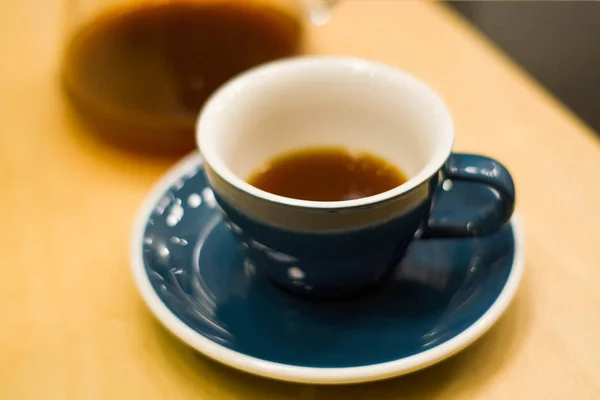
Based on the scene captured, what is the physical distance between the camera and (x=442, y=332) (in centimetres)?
34

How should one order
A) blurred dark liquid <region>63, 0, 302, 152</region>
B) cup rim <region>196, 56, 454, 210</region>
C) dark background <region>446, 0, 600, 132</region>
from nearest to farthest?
1. cup rim <region>196, 56, 454, 210</region>
2. blurred dark liquid <region>63, 0, 302, 152</region>
3. dark background <region>446, 0, 600, 132</region>

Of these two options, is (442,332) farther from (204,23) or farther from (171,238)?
(204,23)

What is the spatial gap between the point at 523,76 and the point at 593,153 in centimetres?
13

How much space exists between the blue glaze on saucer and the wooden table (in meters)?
0.02

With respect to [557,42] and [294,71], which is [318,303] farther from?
[557,42]

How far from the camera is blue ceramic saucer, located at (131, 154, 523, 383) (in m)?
0.32

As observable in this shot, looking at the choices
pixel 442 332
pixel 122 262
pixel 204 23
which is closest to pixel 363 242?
pixel 442 332

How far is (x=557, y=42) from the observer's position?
0.65m

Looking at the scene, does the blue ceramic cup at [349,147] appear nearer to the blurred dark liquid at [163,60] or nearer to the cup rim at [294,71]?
the cup rim at [294,71]

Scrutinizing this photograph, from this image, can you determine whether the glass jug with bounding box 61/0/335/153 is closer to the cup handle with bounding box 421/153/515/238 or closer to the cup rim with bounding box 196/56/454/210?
the cup rim with bounding box 196/56/454/210

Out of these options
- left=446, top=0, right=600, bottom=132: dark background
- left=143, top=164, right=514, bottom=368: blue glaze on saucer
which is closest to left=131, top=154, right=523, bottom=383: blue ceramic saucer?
left=143, top=164, right=514, bottom=368: blue glaze on saucer

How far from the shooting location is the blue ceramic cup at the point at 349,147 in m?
0.32

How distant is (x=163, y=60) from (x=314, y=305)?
0.26 meters

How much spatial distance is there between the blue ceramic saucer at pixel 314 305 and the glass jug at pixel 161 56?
92 mm
